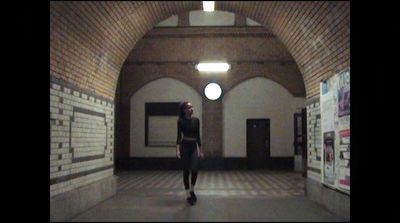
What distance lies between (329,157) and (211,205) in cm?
226

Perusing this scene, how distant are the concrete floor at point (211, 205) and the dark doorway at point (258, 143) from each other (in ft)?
20.7

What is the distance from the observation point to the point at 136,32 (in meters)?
10.3

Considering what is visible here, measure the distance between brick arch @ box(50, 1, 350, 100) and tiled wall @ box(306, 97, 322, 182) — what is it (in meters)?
0.29

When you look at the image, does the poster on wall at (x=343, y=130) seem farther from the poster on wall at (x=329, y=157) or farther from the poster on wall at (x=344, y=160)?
the poster on wall at (x=329, y=157)

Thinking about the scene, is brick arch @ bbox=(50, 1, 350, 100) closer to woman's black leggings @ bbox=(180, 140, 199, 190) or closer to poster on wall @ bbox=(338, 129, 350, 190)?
poster on wall @ bbox=(338, 129, 350, 190)

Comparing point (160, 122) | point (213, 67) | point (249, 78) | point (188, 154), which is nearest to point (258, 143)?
point (249, 78)

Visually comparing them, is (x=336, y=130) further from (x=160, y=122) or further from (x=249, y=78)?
(x=160, y=122)

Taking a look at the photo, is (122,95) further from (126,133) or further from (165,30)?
(165,30)

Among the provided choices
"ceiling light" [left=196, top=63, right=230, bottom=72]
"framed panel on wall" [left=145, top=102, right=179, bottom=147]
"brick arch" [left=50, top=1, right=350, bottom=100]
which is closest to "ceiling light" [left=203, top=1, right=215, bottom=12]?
"brick arch" [left=50, top=1, right=350, bottom=100]

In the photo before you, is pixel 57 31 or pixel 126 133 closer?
pixel 57 31
